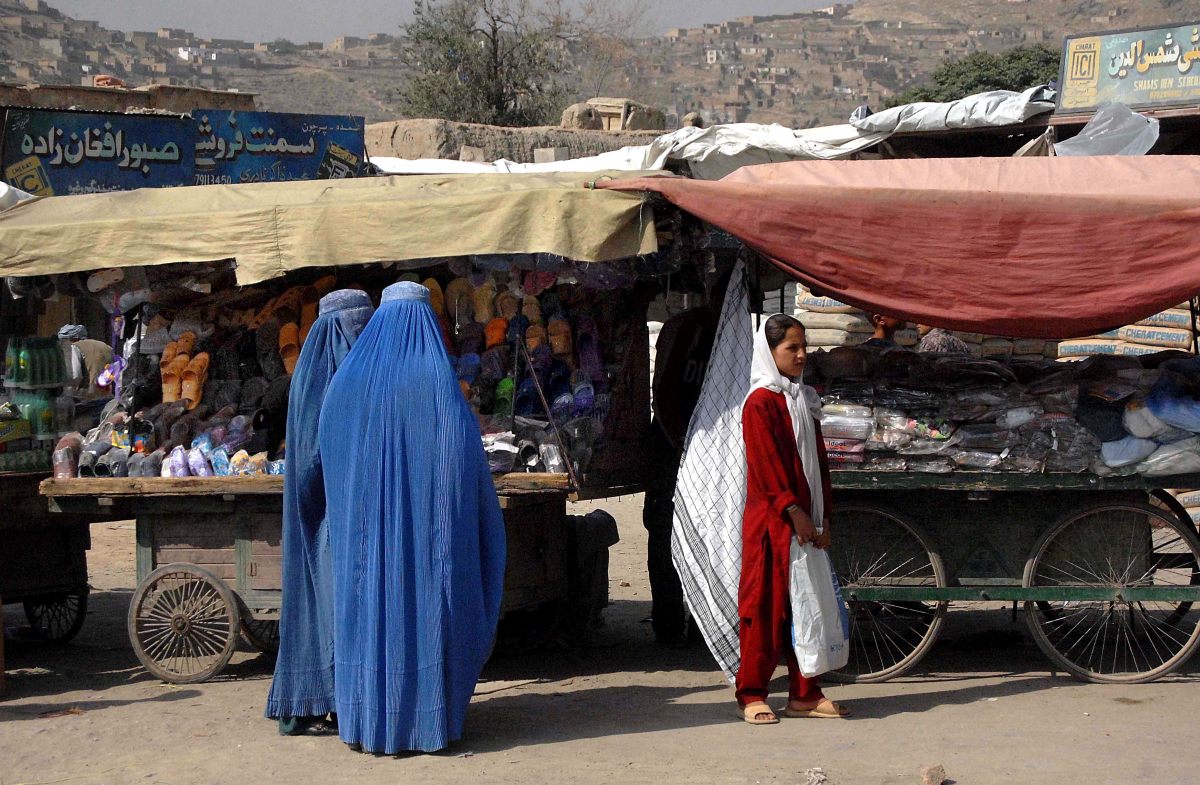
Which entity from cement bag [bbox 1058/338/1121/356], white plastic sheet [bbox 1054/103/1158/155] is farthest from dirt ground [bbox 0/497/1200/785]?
cement bag [bbox 1058/338/1121/356]

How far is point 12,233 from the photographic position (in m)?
6.26

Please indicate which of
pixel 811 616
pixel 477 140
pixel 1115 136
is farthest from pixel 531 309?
pixel 477 140

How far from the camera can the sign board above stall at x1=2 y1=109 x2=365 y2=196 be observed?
10.4 metres

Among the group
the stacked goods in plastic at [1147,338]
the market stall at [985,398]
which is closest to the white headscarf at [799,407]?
the market stall at [985,398]

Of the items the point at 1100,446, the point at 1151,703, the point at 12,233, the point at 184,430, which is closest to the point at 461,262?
the point at 184,430

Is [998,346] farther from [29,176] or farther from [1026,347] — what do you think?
[29,176]

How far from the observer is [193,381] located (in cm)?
656

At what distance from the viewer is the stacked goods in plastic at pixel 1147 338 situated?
441 inches

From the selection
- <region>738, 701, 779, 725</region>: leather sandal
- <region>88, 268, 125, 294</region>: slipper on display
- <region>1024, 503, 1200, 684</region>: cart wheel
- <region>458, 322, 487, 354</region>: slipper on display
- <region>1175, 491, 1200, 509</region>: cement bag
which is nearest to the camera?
<region>738, 701, 779, 725</region>: leather sandal

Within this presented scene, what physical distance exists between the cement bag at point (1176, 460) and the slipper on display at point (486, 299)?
3.06 metres

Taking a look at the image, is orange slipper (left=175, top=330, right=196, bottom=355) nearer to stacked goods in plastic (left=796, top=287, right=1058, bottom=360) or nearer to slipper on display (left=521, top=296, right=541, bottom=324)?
slipper on display (left=521, top=296, right=541, bottom=324)

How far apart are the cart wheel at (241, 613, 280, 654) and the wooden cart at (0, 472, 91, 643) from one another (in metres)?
1.09

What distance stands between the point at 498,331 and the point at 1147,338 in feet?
24.2

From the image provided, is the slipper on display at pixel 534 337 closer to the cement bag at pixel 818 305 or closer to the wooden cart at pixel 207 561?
the wooden cart at pixel 207 561
